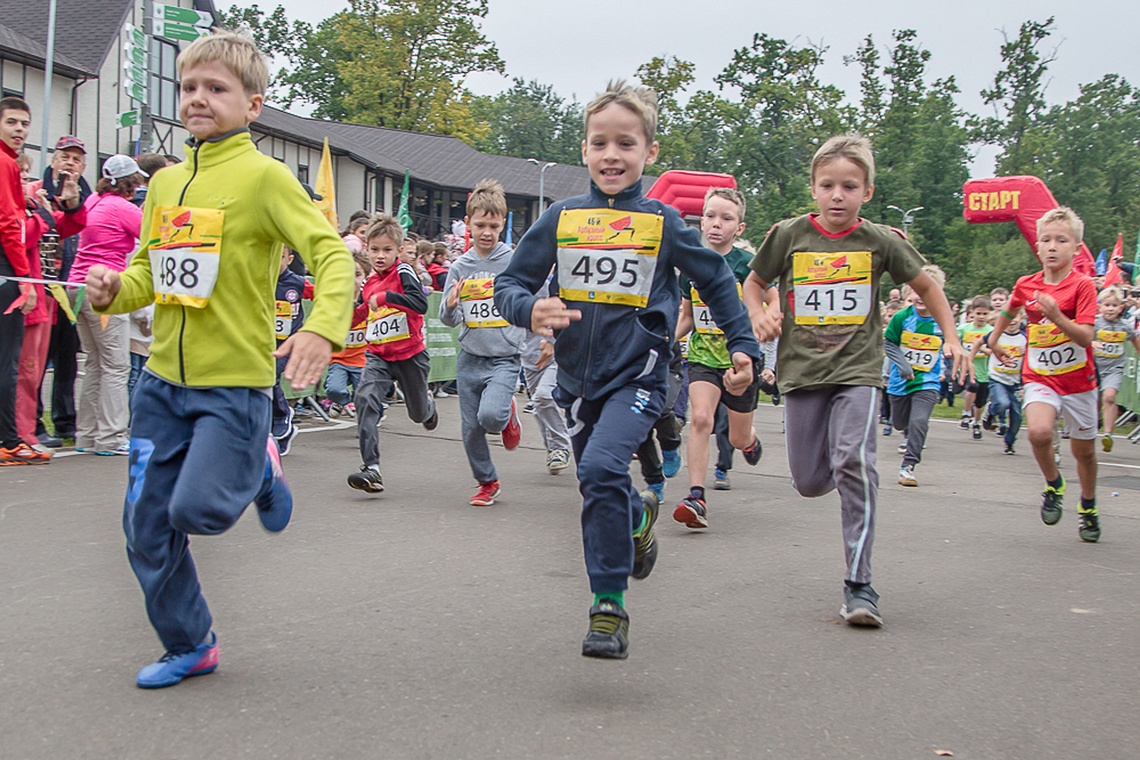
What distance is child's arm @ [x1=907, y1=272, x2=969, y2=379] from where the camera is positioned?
545cm

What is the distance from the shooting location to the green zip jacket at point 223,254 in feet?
13.1

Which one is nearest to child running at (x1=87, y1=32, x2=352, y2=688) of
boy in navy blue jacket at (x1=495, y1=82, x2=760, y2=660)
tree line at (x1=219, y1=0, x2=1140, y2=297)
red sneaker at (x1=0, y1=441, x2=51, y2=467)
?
boy in navy blue jacket at (x1=495, y1=82, x2=760, y2=660)

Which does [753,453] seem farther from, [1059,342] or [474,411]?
[1059,342]

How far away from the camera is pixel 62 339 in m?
10.0

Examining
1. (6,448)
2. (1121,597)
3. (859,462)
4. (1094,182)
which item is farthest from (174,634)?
(1094,182)

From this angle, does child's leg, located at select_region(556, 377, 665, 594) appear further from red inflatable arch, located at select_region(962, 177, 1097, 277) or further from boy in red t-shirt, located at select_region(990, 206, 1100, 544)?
red inflatable arch, located at select_region(962, 177, 1097, 277)

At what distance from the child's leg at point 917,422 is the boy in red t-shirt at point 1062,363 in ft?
9.86

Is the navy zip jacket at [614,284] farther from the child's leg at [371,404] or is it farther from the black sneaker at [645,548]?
the child's leg at [371,404]

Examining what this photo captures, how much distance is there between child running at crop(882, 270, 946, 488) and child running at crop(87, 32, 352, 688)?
24.8ft

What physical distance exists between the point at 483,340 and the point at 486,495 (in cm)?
109

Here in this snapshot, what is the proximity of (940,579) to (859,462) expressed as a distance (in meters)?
1.25

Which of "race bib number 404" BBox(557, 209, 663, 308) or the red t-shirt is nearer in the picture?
"race bib number 404" BBox(557, 209, 663, 308)

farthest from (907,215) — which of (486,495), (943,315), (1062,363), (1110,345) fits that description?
(943,315)

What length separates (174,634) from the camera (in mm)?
3988
